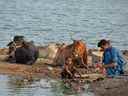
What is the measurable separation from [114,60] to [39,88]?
1874mm

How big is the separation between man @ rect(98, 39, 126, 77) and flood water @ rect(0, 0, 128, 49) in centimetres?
921

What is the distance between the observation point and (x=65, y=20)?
40438mm

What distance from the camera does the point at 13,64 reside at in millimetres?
20375

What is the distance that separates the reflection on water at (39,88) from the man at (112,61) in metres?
0.80

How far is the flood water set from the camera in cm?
3145

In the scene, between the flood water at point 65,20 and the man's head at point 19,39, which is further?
the flood water at point 65,20

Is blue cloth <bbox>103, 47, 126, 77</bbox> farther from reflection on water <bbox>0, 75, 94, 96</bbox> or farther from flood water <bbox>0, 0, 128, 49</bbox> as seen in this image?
flood water <bbox>0, 0, 128, 49</bbox>

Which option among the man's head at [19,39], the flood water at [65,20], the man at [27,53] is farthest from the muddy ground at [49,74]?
the flood water at [65,20]

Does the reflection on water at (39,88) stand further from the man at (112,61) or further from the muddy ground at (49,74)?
the man at (112,61)

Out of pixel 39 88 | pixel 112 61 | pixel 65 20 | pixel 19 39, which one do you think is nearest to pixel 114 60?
pixel 112 61

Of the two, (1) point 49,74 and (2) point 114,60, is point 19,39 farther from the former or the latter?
(2) point 114,60

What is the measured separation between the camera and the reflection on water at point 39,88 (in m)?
17.3

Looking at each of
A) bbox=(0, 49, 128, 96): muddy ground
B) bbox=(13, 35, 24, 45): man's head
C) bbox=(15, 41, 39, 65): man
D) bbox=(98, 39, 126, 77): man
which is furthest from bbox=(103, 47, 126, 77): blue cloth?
bbox=(13, 35, 24, 45): man's head

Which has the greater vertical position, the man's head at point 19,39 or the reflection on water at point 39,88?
the man's head at point 19,39
